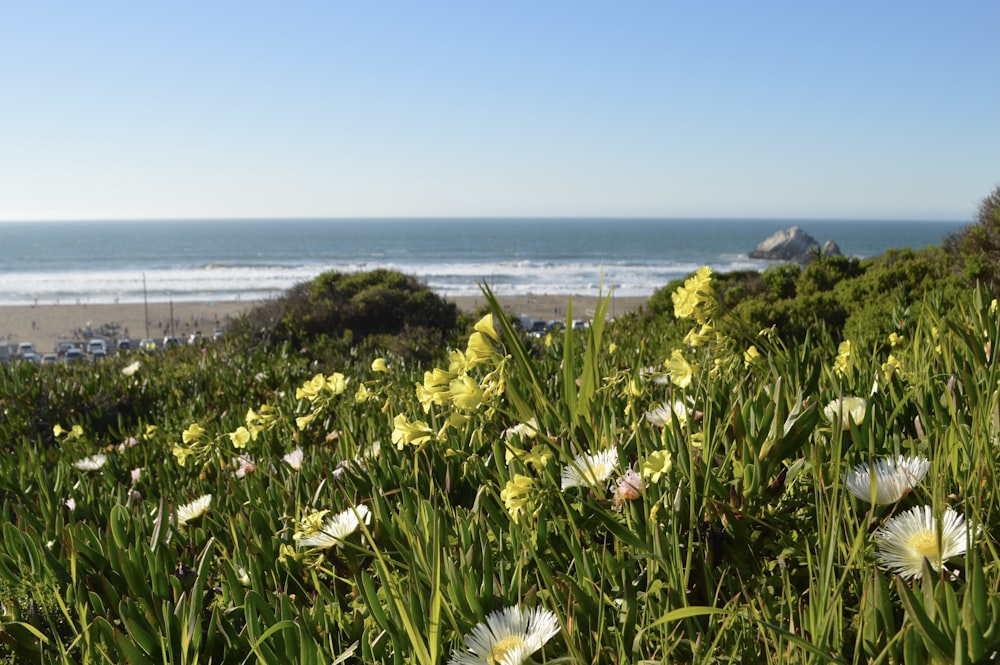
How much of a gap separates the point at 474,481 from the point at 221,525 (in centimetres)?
63

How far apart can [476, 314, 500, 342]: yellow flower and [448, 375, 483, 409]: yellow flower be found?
0.10 metres

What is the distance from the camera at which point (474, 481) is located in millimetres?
1815

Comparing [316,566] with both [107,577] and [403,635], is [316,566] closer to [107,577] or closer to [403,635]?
[403,635]

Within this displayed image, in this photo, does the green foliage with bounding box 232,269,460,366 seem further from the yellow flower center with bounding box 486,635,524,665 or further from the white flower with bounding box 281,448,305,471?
the yellow flower center with bounding box 486,635,524,665

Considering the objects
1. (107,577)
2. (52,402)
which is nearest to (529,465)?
(107,577)

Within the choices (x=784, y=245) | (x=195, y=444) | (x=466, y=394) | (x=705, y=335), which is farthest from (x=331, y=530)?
→ (x=784, y=245)

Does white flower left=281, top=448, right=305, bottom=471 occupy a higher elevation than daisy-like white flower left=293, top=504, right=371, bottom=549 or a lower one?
lower

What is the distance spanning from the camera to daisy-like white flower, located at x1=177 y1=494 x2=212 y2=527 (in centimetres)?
200

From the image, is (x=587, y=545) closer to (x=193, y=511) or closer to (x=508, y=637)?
(x=508, y=637)

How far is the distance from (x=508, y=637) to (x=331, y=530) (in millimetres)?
543

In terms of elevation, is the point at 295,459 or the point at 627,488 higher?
the point at 627,488

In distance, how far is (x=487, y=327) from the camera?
134 centimetres

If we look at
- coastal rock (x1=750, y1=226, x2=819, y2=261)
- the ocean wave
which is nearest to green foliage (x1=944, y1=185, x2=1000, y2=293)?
the ocean wave

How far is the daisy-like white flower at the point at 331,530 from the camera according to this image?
4.77 feet
